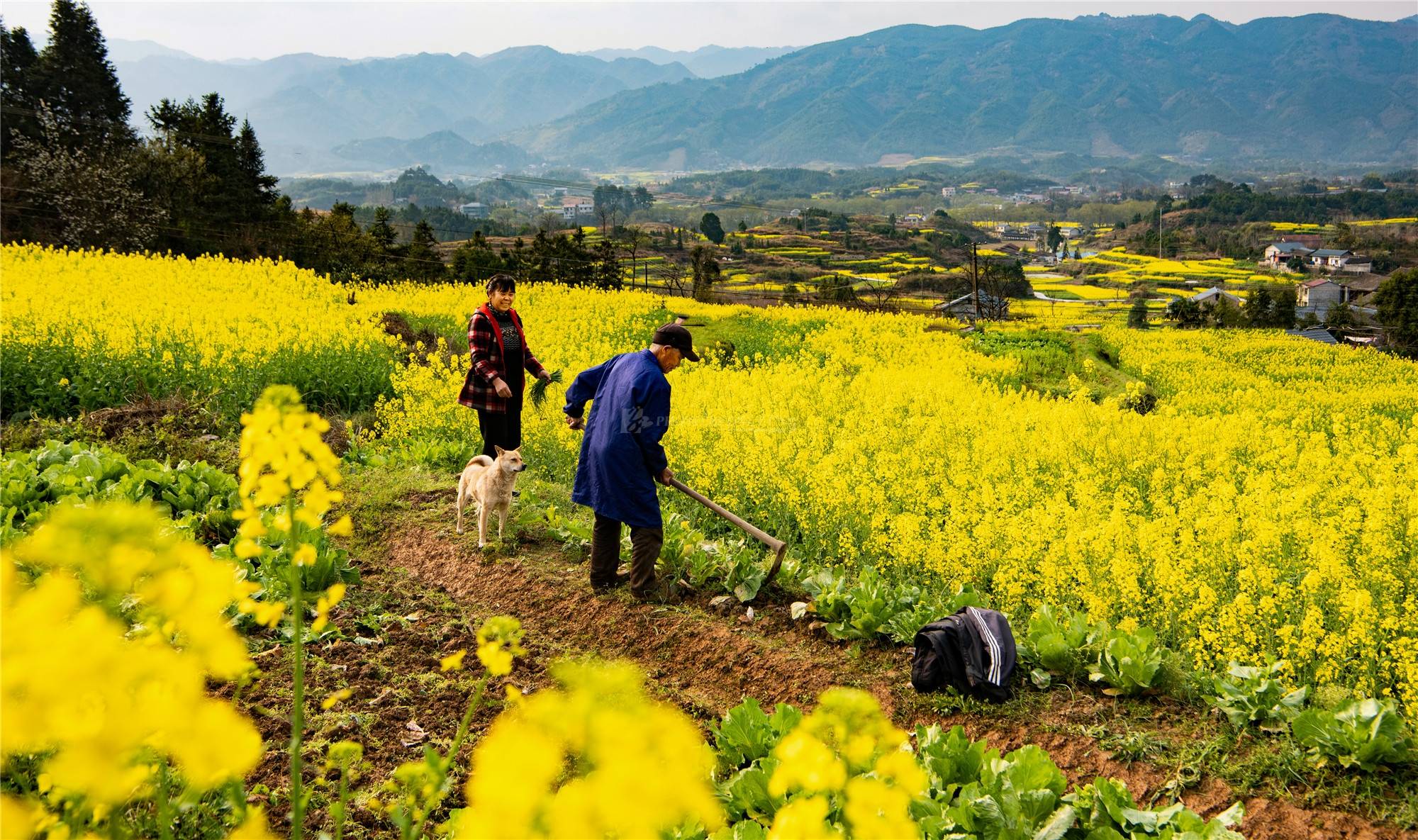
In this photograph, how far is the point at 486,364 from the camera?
714 centimetres

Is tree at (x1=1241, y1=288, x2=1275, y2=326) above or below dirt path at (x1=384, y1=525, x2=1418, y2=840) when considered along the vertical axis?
A: below

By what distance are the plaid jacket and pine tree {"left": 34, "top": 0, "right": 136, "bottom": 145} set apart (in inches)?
1671

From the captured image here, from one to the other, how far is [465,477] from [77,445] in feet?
12.6

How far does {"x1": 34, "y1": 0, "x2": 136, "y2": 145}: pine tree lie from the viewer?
4000cm

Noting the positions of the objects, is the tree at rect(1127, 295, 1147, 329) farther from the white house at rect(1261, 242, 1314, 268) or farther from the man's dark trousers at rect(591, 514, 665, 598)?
the white house at rect(1261, 242, 1314, 268)

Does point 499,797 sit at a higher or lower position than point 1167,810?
higher

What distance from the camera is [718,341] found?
18703 millimetres

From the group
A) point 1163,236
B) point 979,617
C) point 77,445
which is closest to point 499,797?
point 979,617

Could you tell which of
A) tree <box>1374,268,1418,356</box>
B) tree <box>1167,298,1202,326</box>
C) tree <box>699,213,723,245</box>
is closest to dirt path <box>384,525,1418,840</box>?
tree <box>1167,298,1202,326</box>

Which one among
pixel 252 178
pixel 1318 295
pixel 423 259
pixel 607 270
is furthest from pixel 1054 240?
pixel 252 178

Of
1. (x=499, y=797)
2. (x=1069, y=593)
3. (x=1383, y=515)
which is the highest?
(x=499, y=797)

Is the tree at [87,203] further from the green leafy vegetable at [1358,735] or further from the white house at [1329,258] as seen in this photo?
the white house at [1329,258]

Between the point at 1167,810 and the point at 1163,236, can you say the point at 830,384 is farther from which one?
the point at 1163,236

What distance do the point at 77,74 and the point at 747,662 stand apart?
5133 cm
